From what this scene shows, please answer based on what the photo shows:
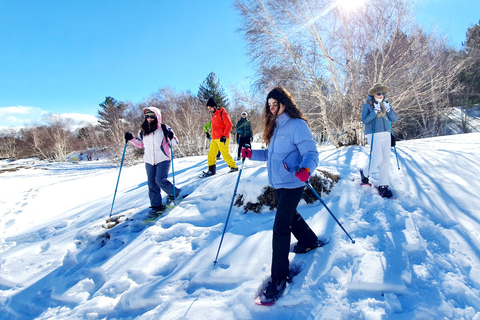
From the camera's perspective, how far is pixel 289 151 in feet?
6.34

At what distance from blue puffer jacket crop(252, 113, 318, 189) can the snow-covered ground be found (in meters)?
0.90

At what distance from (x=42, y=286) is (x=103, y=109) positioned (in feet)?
132

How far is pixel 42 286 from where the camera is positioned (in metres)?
2.32

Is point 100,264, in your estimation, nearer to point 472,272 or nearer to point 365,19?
point 472,272

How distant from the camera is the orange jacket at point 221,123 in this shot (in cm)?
495

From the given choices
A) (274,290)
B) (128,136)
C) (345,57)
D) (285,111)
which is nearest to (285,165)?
(285,111)

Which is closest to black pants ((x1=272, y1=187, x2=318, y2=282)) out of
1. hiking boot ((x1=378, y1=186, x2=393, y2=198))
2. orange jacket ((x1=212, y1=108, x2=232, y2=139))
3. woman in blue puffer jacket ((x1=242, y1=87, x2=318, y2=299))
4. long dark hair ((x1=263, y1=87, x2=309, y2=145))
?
woman in blue puffer jacket ((x1=242, y1=87, x2=318, y2=299))

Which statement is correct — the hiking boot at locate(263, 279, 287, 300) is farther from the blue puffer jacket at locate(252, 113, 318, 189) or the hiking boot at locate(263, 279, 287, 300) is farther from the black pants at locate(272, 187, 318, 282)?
the blue puffer jacket at locate(252, 113, 318, 189)

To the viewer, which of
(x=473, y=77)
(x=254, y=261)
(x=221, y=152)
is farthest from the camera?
(x=473, y=77)

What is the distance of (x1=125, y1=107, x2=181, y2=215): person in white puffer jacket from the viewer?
354 centimetres

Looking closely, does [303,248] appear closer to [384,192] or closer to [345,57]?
[384,192]

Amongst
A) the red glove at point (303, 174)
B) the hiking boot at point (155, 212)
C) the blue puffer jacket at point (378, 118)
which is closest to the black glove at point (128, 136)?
A: the hiking boot at point (155, 212)

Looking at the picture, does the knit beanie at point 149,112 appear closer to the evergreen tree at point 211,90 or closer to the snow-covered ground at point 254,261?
the snow-covered ground at point 254,261

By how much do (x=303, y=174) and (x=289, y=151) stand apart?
328mm
